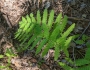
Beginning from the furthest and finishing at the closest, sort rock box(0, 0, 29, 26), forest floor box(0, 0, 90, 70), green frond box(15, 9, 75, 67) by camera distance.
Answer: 1. rock box(0, 0, 29, 26)
2. forest floor box(0, 0, 90, 70)
3. green frond box(15, 9, 75, 67)

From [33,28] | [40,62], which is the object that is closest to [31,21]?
[33,28]

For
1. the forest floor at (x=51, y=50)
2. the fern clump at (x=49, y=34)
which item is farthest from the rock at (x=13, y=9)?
the fern clump at (x=49, y=34)

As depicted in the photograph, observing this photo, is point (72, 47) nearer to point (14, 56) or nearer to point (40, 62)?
point (40, 62)

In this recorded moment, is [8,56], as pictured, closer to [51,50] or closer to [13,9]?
[51,50]

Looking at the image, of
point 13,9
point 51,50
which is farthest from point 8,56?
point 13,9

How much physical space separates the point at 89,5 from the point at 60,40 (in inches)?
63.8

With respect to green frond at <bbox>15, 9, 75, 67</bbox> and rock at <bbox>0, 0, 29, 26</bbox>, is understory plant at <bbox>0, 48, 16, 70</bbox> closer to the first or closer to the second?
rock at <bbox>0, 0, 29, 26</bbox>

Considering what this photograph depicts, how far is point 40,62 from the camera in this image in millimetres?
3596

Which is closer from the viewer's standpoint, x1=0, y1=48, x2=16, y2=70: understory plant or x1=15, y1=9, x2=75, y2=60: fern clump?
x1=15, y1=9, x2=75, y2=60: fern clump

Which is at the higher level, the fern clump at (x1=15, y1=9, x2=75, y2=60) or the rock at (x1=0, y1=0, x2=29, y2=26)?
the rock at (x1=0, y1=0, x2=29, y2=26)

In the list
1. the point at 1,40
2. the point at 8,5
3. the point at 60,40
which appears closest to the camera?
the point at 60,40

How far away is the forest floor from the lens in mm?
3566

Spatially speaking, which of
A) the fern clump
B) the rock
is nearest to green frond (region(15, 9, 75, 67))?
the fern clump

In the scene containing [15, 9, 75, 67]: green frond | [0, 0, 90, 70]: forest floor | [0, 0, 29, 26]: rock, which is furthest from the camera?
[0, 0, 29, 26]: rock
